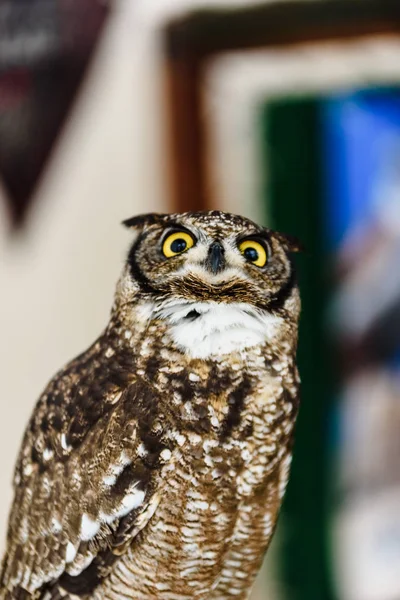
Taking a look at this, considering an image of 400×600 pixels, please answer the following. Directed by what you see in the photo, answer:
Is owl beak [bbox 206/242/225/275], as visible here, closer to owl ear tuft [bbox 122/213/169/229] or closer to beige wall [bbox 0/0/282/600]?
owl ear tuft [bbox 122/213/169/229]

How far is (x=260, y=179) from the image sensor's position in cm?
236

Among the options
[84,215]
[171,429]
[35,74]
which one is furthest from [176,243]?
[35,74]

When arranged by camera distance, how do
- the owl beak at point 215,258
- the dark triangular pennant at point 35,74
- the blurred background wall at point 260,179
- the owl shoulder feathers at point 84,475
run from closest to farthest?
the owl beak at point 215,258 → the owl shoulder feathers at point 84,475 → the blurred background wall at point 260,179 → the dark triangular pennant at point 35,74

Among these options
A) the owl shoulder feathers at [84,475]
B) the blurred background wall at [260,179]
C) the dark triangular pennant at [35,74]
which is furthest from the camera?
the dark triangular pennant at [35,74]

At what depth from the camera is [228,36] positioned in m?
2.36

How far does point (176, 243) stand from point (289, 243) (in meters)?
0.09

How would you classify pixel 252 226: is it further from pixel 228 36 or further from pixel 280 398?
pixel 228 36

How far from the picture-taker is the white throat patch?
0.69m

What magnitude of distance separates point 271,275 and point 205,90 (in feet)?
5.73

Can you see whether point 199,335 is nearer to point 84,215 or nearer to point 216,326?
point 216,326

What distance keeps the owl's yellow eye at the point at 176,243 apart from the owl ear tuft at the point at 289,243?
0.07m

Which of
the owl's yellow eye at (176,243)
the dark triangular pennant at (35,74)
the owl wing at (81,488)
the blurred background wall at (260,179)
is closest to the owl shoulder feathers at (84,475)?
the owl wing at (81,488)

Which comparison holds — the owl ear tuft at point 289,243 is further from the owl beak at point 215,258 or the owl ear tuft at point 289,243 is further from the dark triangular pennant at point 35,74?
the dark triangular pennant at point 35,74

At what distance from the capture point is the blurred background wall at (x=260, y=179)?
231 centimetres
